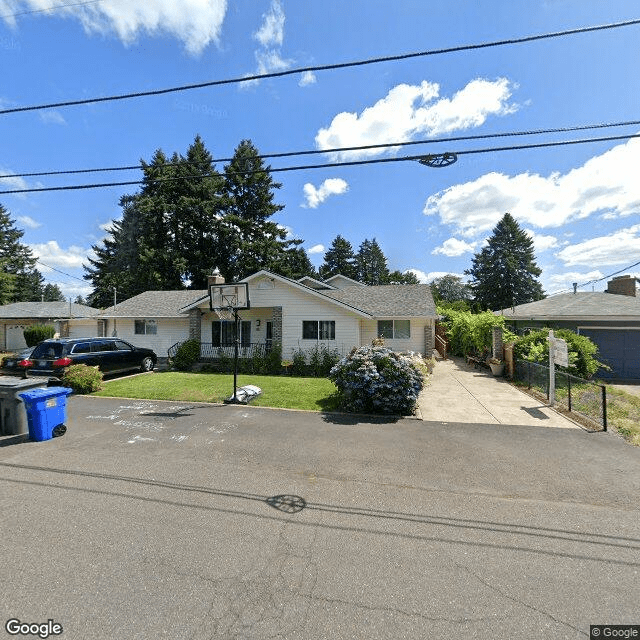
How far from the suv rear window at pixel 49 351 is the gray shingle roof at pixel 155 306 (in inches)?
289

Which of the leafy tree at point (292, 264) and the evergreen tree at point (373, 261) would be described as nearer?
the leafy tree at point (292, 264)

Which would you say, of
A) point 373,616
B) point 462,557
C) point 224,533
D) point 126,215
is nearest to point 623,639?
point 462,557

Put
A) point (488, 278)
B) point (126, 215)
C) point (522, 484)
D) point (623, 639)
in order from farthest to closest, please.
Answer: point (488, 278) → point (126, 215) → point (522, 484) → point (623, 639)

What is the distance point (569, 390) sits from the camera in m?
9.65

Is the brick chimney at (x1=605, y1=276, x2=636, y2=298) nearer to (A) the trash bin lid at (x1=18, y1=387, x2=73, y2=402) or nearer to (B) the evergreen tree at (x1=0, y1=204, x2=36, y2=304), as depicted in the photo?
(A) the trash bin lid at (x1=18, y1=387, x2=73, y2=402)

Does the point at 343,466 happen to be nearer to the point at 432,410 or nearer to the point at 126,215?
the point at 432,410

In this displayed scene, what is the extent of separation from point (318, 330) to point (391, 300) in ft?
18.6

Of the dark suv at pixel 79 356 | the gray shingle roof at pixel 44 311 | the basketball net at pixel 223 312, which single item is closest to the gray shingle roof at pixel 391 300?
the basketball net at pixel 223 312

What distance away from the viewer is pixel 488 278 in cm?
5216

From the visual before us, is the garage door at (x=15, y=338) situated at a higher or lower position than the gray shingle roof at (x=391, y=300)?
lower

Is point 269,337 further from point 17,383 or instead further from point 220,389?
point 17,383

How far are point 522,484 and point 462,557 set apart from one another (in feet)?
8.15

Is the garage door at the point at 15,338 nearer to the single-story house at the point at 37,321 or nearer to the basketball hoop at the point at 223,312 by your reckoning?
the single-story house at the point at 37,321

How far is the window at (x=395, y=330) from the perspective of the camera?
19.6 meters
